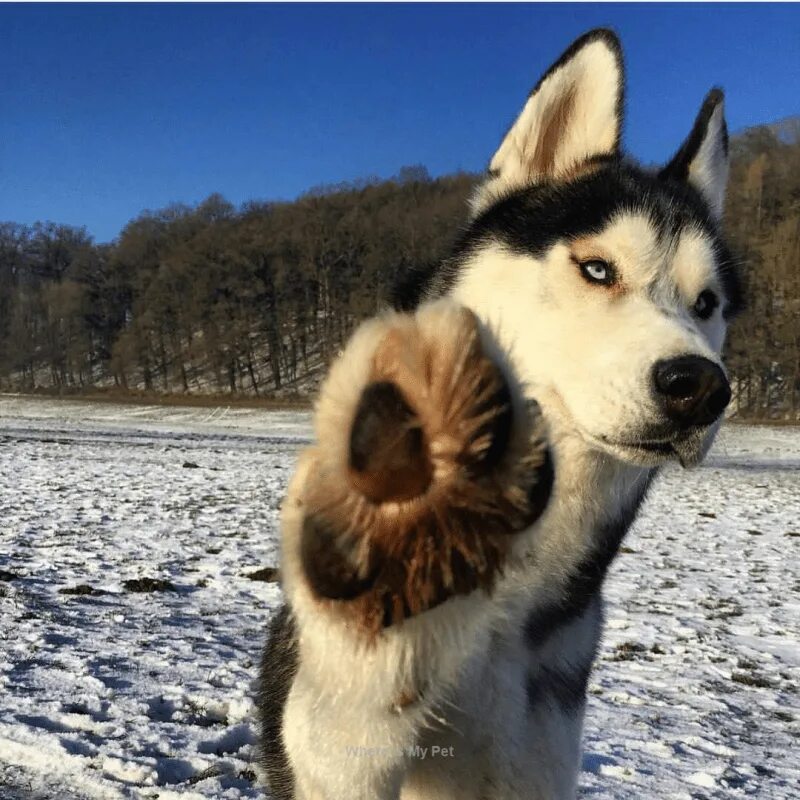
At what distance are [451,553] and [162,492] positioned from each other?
1098cm

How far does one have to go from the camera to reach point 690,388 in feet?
5.16

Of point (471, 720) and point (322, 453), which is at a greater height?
point (322, 453)

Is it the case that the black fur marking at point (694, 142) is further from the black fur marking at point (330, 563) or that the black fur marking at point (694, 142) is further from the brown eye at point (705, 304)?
the black fur marking at point (330, 563)

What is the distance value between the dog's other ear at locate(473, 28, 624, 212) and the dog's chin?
1.23 m

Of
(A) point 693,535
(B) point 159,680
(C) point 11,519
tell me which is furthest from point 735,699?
(C) point 11,519

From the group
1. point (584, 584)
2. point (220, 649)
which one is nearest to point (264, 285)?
point (220, 649)

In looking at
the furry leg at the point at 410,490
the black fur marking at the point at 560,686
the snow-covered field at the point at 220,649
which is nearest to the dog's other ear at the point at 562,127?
the snow-covered field at the point at 220,649

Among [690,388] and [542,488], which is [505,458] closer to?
[542,488]

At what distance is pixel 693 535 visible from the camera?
9914 millimetres

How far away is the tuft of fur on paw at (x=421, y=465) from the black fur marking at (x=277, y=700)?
88 cm

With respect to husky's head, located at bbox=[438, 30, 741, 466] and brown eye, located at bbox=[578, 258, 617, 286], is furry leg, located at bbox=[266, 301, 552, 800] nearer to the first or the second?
husky's head, located at bbox=[438, 30, 741, 466]

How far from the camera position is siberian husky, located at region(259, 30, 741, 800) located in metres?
0.92

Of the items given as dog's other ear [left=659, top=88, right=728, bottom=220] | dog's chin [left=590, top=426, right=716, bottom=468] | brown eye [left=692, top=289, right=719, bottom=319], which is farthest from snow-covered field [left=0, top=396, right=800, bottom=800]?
Result: dog's other ear [left=659, top=88, right=728, bottom=220]

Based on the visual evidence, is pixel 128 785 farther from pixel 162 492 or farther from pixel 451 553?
pixel 162 492
